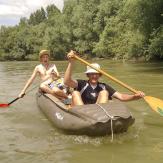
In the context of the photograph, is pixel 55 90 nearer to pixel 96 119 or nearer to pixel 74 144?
pixel 74 144

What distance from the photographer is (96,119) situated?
6141 mm

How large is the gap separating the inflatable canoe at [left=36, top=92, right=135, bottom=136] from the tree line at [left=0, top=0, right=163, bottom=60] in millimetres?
15412

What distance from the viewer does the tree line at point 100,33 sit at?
2288 cm

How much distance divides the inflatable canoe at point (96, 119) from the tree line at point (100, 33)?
15.4 metres

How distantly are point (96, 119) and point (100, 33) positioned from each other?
129 feet

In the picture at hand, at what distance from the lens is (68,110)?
6.64m

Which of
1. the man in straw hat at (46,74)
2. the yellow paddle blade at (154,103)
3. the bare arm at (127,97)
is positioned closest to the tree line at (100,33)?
the man in straw hat at (46,74)

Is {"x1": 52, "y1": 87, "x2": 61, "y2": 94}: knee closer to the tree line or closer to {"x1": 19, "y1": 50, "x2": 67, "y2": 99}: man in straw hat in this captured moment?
{"x1": 19, "y1": 50, "x2": 67, "y2": 99}: man in straw hat

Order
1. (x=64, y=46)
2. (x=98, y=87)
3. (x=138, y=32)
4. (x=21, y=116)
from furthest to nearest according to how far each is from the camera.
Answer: (x=64, y=46), (x=138, y=32), (x=21, y=116), (x=98, y=87)

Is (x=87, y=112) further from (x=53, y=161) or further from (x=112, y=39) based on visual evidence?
(x=112, y=39)

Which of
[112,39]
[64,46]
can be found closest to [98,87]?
[112,39]

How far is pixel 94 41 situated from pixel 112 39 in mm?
9016

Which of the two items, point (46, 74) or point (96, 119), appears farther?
point (46, 74)

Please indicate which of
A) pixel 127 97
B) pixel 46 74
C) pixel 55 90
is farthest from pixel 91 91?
pixel 46 74
